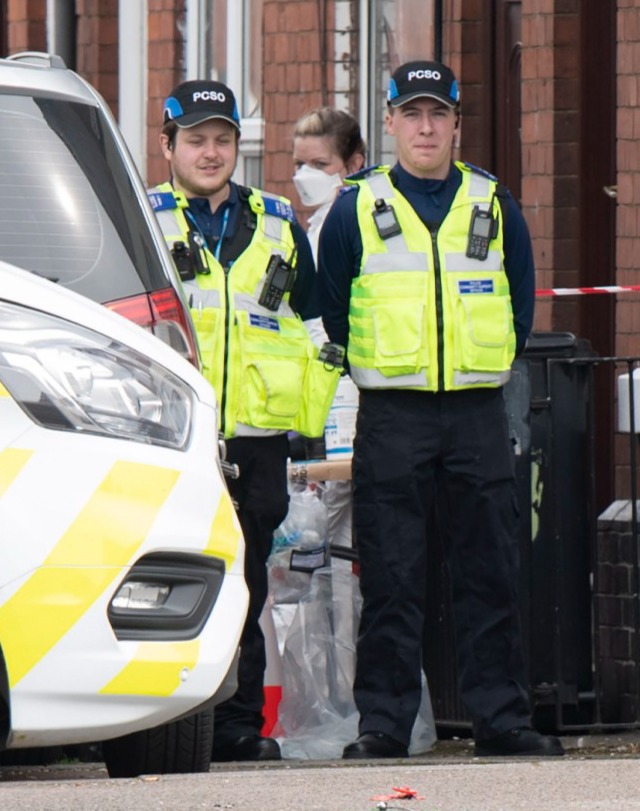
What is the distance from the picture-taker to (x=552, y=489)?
7.31 m

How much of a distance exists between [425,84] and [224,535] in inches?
109

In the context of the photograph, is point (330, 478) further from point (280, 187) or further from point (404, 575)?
point (280, 187)

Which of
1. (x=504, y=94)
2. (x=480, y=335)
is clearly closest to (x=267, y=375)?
(x=480, y=335)

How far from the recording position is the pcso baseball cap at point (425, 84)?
6918mm

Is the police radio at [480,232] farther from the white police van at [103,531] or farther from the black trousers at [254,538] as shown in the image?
the white police van at [103,531]

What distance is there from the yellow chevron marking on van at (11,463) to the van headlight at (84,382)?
0.08 m

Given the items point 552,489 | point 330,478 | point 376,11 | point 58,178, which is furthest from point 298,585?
point 376,11

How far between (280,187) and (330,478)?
5176 millimetres

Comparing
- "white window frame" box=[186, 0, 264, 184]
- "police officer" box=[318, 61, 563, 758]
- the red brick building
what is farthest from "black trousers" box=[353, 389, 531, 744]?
"white window frame" box=[186, 0, 264, 184]

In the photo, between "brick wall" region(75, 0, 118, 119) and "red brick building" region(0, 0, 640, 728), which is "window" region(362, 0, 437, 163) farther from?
"brick wall" region(75, 0, 118, 119)

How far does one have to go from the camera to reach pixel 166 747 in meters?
5.17

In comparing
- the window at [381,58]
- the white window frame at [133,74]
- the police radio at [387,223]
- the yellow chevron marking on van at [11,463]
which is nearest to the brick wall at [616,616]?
the police radio at [387,223]

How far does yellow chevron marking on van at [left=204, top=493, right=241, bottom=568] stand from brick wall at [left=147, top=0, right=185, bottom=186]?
9.30m

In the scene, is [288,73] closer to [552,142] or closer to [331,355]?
[552,142]
